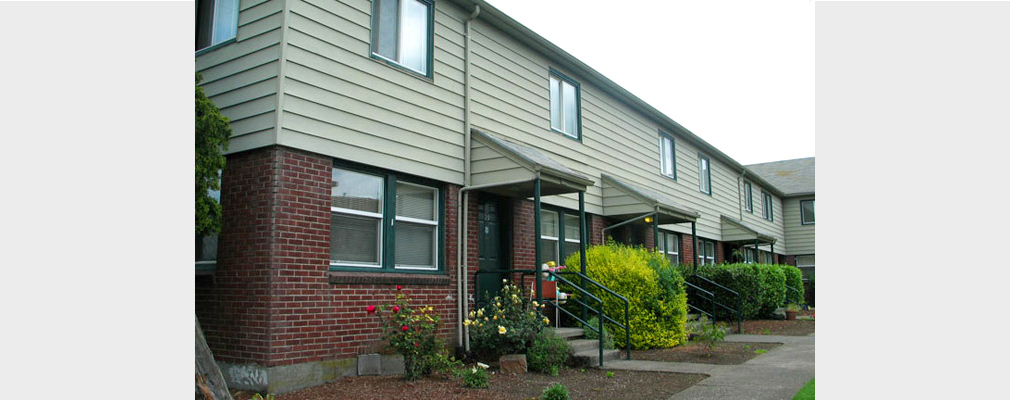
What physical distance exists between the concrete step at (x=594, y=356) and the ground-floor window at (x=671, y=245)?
7.75m

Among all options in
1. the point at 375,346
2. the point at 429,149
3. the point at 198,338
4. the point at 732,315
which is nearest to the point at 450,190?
the point at 429,149

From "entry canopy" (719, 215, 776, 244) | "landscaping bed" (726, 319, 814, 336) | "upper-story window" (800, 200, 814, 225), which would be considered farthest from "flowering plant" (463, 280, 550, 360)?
"upper-story window" (800, 200, 814, 225)

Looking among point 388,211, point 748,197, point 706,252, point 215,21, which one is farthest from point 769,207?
point 215,21

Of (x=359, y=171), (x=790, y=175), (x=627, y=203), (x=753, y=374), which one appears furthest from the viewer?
(x=790, y=175)

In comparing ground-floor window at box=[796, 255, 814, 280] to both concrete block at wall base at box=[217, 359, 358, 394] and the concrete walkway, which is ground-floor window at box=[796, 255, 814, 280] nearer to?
the concrete walkway

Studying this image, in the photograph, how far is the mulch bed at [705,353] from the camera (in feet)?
32.8

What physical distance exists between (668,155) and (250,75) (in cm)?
1289

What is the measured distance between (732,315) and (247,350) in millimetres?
12056

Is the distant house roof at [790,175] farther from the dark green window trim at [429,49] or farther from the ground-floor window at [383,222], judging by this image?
the ground-floor window at [383,222]

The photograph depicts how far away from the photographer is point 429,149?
9.53 metres

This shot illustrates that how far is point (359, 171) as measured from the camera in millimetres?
8555

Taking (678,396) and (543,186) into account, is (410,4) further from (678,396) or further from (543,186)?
(678,396)

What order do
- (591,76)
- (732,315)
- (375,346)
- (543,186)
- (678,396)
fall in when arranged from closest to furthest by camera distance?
1. (678,396)
2. (375,346)
3. (543,186)
4. (591,76)
5. (732,315)

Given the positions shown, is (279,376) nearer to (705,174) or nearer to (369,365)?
(369,365)
